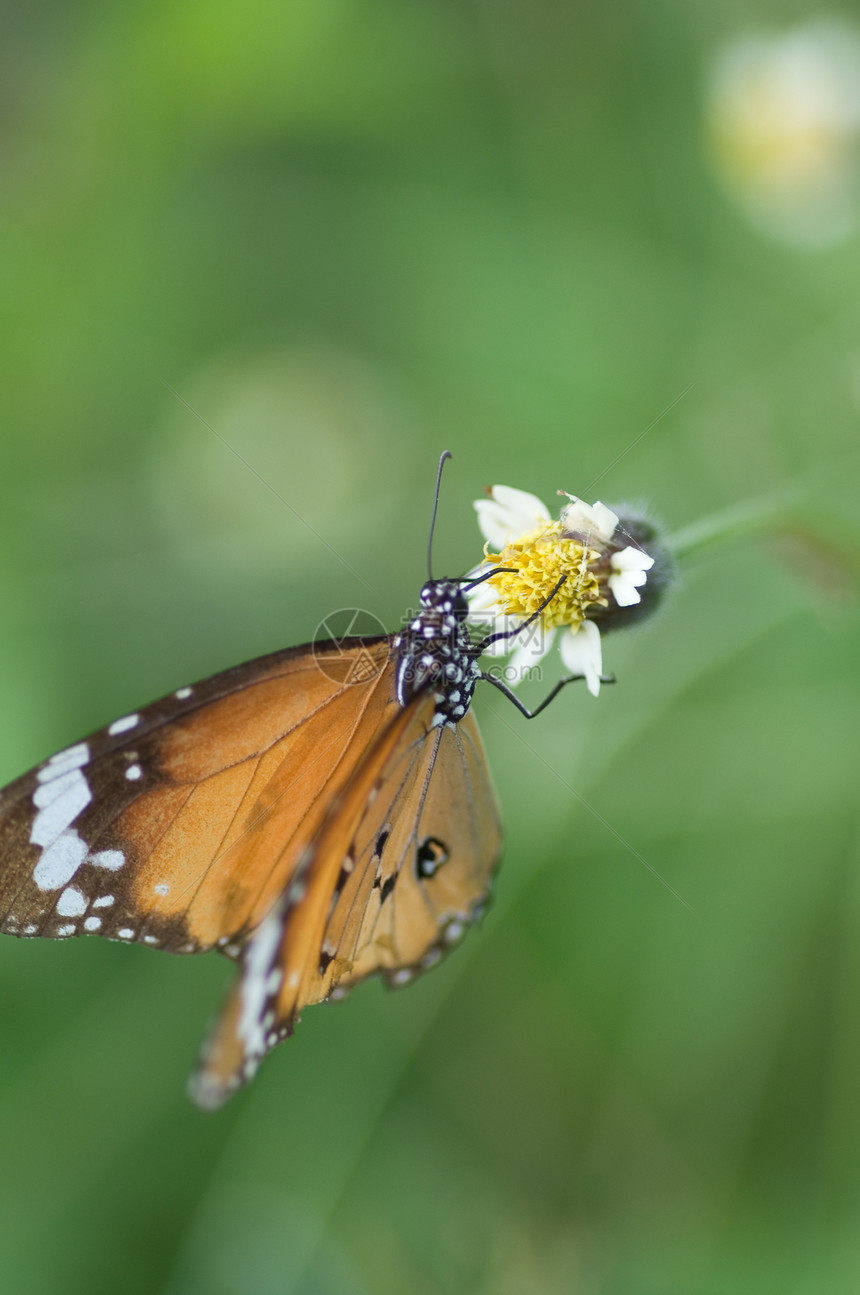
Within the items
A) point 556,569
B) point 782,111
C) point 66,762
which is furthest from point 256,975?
point 782,111

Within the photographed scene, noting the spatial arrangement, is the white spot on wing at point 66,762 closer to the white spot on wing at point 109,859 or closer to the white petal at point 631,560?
the white spot on wing at point 109,859

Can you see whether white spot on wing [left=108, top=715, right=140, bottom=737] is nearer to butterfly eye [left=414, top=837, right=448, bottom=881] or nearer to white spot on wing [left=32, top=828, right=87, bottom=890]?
white spot on wing [left=32, top=828, right=87, bottom=890]

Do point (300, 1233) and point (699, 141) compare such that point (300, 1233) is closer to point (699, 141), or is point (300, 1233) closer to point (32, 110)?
point (699, 141)

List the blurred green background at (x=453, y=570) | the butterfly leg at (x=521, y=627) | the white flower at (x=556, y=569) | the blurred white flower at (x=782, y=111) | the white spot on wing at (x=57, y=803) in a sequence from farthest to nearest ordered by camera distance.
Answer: the blurred white flower at (x=782, y=111) < the blurred green background at (x=453, y=570) < the butterfly leg at (x=521, y=627) < the white flower at (x=556, y=569) < the white spot on wing at (x=57, y=803)

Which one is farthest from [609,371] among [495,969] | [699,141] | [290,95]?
[495,969]
